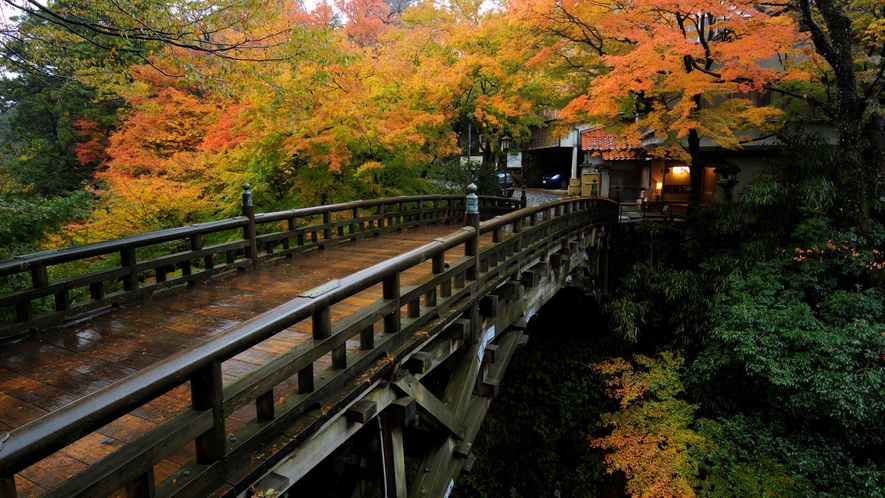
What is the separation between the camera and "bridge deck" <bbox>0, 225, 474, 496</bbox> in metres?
2.97

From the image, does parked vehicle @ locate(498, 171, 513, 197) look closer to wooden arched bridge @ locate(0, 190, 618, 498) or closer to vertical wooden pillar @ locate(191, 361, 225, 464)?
wooden arched bridge @ locate(0, 190, 618, 498)

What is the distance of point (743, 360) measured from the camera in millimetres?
9414

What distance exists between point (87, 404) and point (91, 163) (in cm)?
2392

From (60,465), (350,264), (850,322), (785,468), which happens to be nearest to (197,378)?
(60,465)

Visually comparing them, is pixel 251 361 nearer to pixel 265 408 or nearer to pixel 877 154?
pixel 265 408

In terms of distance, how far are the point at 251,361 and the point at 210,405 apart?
5.04 feet

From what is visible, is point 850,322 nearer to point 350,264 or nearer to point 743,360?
point 743,360

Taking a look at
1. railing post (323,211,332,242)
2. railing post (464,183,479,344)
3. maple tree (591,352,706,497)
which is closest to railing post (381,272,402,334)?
railing post (464,183,479,344)

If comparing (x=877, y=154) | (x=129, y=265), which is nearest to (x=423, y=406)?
(x=129, y=265)

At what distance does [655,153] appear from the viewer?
14016 millimetres

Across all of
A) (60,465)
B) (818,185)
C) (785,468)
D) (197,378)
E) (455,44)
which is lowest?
(785,468)

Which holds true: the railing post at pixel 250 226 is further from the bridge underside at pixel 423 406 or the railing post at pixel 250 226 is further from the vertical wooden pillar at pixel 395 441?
the vertical wooden pillar at pixel 395 441

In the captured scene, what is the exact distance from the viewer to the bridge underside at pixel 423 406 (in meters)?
3.35

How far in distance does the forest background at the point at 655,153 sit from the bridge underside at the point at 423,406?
4681mm
